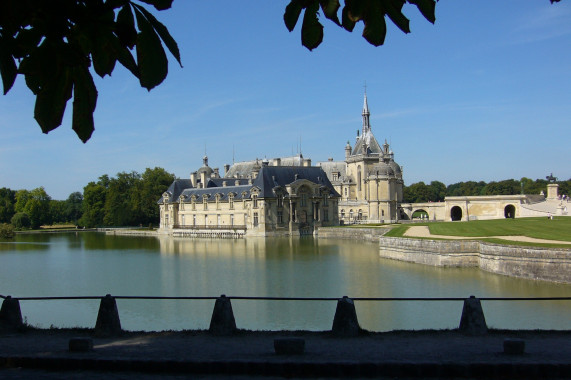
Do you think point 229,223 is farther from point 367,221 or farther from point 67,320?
point 67,320

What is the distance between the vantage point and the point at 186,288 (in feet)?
69.7

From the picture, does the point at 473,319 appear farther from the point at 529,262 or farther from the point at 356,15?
the point at 529,262

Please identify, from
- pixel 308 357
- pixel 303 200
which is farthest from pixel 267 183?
pixel 308 357

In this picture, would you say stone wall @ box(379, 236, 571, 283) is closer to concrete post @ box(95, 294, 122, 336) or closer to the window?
concrete post @ box(95, 294, 122, 336)

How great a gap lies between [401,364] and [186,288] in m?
15.5

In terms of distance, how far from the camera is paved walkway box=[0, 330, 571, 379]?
6.59m

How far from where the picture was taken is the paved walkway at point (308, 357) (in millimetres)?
6590

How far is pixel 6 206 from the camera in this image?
277ft

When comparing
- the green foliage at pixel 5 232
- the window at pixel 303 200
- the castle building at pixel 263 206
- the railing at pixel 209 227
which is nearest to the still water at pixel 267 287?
the castle building at pixel 263 206

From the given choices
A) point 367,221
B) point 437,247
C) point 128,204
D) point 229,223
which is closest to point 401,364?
point 437,247

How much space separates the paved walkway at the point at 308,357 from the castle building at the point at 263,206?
147ft

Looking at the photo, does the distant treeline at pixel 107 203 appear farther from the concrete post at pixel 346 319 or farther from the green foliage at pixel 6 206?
the concrete post at pixel 346 319

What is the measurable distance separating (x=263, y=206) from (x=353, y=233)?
9.73m

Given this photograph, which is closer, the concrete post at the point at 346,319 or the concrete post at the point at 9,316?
the concrete post at the point at 346,319
